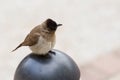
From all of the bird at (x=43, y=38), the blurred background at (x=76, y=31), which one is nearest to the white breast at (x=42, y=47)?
the bird at (x=43, y=38)

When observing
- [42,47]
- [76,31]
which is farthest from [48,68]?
[76,31]

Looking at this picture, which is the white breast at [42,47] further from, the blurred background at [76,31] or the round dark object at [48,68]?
the blurred background at [76,31]

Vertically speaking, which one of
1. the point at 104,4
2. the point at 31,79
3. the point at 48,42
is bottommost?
the point at 104,4

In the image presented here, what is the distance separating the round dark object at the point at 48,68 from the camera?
1521 millimetres

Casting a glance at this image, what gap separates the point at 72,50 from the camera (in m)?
4.56

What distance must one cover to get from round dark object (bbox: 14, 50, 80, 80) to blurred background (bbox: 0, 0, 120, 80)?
248 cm

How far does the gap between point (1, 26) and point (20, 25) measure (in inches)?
10.5

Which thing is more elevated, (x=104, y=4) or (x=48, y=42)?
(x=48, y=42)

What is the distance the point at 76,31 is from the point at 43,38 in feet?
11.2

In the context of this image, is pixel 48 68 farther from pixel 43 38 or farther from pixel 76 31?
pixel 76 31

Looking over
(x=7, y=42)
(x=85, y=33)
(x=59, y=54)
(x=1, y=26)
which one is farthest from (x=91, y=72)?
(x=59, y=54)

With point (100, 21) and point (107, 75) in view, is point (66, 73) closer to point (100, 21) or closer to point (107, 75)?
point (107, 75)

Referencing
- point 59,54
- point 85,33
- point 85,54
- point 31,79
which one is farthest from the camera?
point 85,33

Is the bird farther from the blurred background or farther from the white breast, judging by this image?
the blurred background
